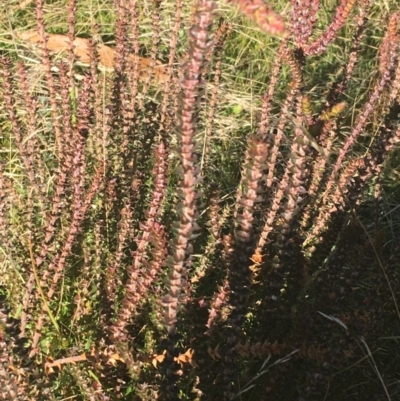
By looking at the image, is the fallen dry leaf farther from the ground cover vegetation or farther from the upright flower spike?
the upright flower spike

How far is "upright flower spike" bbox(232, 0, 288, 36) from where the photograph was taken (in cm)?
55

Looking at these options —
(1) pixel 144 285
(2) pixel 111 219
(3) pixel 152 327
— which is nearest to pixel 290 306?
(3) pixel 152 327

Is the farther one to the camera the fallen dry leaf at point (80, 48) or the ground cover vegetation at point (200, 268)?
the fallen dry leaf at point (80, 48)

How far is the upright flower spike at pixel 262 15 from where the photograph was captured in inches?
21.8

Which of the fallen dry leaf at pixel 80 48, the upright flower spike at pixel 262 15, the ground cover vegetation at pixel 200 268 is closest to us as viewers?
the upright flower spike at pixel 262 15

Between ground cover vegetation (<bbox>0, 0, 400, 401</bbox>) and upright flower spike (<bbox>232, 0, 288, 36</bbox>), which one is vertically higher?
upright flower spike (<bbox>232, 0, 288, 36</bbox>)

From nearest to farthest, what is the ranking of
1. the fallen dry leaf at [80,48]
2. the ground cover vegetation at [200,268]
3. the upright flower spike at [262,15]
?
the upright flower spike at [262,15] < the ground cover vegetation at [200,268] < the fallen dry leaf at [80,48]

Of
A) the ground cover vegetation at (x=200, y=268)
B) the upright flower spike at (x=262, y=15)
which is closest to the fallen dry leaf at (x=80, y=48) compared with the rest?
the ground cover vegetation at (x=200, y=268)

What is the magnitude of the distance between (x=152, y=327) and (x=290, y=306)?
44cm

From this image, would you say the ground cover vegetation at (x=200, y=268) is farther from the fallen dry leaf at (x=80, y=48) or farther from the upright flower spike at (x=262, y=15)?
the fallen dry leaf at (x=80, y=48)

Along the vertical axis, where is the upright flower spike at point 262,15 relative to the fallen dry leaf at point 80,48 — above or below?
above

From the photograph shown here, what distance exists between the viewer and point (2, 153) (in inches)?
114

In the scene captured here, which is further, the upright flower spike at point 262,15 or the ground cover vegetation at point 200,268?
the ground cover vegetation at point 200,268

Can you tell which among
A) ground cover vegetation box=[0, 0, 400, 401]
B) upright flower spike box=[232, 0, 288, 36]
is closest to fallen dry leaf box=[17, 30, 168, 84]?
ground cover vegetation box=[0, 0, 400, 401]
